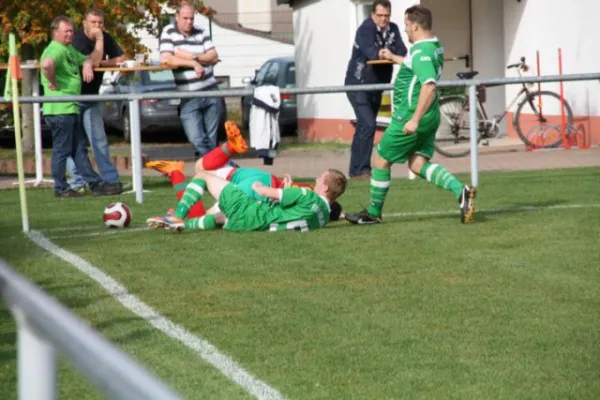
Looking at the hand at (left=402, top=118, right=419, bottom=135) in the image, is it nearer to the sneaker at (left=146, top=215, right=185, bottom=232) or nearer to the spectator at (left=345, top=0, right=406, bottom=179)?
the sneaker at (left=146, top=215, right=185, bottom=232)

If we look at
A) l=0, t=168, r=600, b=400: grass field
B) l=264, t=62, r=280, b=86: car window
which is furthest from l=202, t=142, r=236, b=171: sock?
l=264, t=62, r=280, b=86: car window

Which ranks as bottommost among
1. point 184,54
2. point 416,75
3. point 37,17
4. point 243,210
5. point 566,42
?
point 243,210

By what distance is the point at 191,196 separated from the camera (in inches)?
429

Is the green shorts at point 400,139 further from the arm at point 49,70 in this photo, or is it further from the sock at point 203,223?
the arm at point 49,70

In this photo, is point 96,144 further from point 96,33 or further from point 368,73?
point 368,73

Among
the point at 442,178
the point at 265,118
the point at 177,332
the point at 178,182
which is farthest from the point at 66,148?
the point at 177,332

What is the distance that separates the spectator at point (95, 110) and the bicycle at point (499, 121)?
20.2 feet

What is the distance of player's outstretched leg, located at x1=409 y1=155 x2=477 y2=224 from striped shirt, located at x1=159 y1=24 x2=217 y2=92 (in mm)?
4036

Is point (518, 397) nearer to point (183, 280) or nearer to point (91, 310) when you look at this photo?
point (91, 310)

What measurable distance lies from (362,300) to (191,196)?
371 centimetres

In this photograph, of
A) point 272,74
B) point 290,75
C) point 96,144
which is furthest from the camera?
point 272,74

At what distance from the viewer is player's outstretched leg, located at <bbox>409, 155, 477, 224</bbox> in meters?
10.9

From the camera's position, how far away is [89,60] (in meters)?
14.9

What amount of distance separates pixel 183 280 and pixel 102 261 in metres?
1.19
